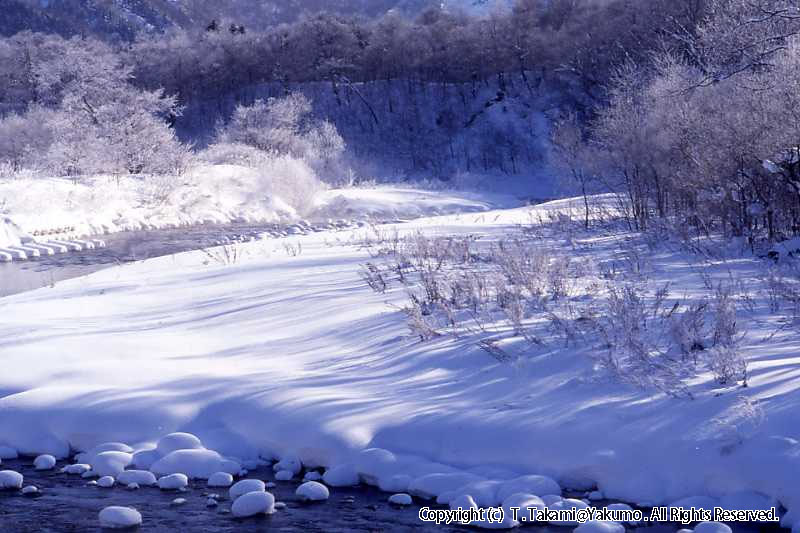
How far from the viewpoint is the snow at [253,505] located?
15.2 feet

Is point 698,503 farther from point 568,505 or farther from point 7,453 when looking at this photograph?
point 7,453

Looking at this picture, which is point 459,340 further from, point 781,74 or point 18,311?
point 781,74

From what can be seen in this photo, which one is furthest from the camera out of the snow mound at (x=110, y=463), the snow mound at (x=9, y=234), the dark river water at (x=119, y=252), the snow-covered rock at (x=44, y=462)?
the snow mound at (x=9, y=234)

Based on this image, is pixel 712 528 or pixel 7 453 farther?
pixel 7 453

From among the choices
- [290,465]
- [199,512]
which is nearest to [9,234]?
[290,465]

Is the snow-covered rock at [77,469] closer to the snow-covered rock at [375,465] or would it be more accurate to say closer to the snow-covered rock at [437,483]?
the snow-covered rock at [375,465]

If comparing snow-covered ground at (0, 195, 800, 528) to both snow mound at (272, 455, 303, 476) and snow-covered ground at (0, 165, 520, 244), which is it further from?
snow-covered ground at (0, 165, 520, 244)

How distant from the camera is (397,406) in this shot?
225 inches

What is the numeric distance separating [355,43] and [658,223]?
50.0 metres

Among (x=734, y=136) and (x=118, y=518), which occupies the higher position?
(x=734, y=136)

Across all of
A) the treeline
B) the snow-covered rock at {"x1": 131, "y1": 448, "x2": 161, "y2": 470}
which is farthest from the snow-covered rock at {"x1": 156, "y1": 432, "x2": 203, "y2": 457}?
the treeline

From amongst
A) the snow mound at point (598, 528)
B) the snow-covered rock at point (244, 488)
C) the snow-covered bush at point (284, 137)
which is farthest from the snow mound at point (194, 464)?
the snow-covered bush at point (284, 137)

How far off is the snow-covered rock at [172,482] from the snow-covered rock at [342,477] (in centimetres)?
84

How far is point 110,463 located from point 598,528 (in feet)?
9.95
